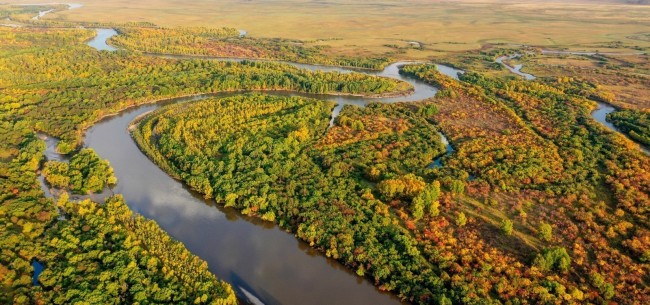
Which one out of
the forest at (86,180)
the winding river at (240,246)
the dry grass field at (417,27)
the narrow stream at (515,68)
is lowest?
the winding river at (240,246)

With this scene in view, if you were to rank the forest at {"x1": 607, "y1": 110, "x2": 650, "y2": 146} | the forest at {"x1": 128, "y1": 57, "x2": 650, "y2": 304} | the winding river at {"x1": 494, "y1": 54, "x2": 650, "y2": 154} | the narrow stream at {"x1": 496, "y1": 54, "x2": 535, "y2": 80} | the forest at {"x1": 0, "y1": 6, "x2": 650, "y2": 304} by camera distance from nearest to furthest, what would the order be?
1. the forest at {"x1": 0, "y1": 6, "x2": 650, "y2": 304}
2. the forest at {"x1": 128, "y1": 57, "x2": 650, "y2": 304}
3. the winding river at {"x1": 494, "y1": 54, "x2": 650, "y2": 154}
4. the forest at {"x1": 607, "y1": 110, "x2": 650, "y2": 146}
5. the narrow stream at {"x1": 496, "y1": 54, "x2": 535, "y2": 80}

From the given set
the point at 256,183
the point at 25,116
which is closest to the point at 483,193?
the point at 256,183

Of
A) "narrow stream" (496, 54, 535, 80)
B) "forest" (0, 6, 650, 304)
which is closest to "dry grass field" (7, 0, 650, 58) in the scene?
"narrow stream" (496, 54, 535, 80)

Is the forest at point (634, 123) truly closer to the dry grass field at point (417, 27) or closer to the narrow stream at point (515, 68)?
the narrow stream at point (515, 68)

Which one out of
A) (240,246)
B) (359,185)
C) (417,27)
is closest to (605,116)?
(359,185)

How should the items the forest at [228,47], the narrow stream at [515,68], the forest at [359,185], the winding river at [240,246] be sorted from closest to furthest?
1. the forest at [359,185]
2. the winding river at [240,246]
3. the narrow stream at [515,68]
4. the forest at [228,47]

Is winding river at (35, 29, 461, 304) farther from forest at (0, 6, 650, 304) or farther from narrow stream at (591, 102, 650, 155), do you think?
narrow stream at (591, 102, 650, 155)

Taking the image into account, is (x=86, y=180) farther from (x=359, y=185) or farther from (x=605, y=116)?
(x=605, y=116)

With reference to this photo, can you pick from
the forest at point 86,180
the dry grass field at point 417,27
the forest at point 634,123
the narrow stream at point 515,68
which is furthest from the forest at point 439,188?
the dry grass field at point 417,27
